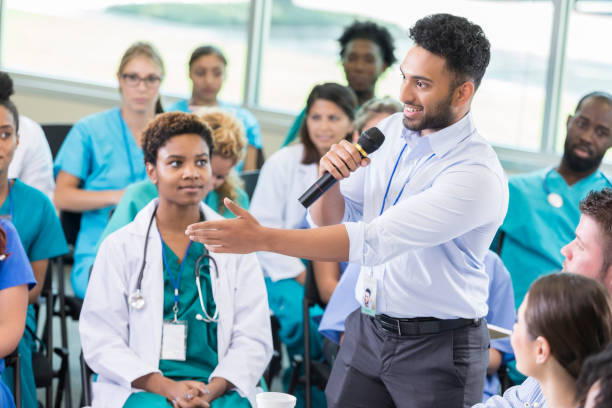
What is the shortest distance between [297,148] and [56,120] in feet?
8.76

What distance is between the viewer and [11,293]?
2.17 metres

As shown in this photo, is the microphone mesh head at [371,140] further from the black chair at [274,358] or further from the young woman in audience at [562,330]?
the black chair at [274,358]

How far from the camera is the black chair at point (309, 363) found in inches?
107

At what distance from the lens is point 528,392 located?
165 cm

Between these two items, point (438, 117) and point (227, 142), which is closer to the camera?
point (438, 117)

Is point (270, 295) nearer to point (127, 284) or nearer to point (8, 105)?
point (127, 284)

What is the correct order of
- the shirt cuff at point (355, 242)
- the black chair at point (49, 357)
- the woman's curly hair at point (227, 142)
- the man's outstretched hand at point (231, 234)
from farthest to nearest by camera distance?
the woman's curly hair at point (227, 142), the black chair at point (49, 357), the shirt cuff at point (355, 242), the man's outstretched hand at point (231, 234)

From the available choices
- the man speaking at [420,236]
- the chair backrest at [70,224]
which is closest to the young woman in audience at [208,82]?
the chair backrest at [70,224]

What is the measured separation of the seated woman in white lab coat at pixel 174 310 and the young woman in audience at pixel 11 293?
189 mm

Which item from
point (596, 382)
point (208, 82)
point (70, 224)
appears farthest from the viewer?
point (208, 82)

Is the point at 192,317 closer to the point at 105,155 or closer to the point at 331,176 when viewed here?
the point at 331,176

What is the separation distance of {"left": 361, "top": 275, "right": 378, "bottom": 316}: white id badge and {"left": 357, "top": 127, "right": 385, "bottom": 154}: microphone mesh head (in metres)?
0.30

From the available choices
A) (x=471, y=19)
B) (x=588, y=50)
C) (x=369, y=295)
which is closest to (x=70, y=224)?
(x=369, y=295)

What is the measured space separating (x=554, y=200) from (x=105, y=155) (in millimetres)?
1927
